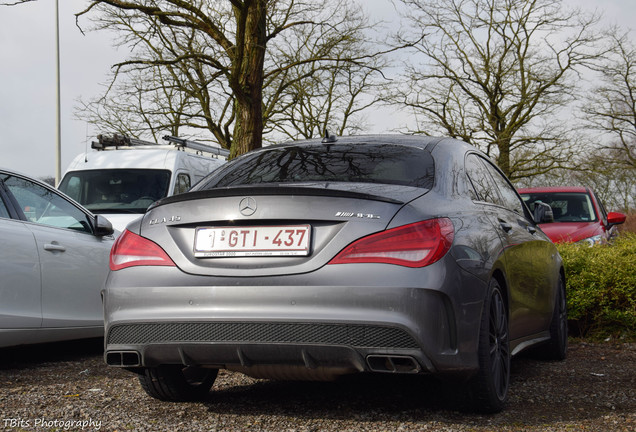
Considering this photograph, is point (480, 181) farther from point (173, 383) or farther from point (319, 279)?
point (173, 383)

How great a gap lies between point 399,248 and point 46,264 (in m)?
3.65

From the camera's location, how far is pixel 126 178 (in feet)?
39.5

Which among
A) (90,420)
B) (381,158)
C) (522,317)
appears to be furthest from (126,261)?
(522,317)

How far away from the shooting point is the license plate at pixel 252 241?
376 centimetres

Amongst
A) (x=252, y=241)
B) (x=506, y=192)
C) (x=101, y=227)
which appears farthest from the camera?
(x=101, y=227)

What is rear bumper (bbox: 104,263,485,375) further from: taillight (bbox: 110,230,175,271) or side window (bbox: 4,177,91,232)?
side window (bbox: 4,177,91,232)

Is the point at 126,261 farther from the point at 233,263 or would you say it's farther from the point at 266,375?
the point at 266,375

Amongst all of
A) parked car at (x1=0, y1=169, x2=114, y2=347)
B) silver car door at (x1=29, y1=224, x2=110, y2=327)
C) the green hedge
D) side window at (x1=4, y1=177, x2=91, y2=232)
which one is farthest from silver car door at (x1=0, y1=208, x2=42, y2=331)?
the green hedge

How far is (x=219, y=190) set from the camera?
13.2ft

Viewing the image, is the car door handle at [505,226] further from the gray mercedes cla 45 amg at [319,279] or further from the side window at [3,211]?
the side window at [3,211]

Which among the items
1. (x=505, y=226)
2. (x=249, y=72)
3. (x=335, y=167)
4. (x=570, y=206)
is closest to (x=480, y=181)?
(x=505, y=226)

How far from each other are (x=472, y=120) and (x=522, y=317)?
25912mm

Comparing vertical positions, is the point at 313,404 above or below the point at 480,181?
below

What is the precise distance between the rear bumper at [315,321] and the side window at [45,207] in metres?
2.87
